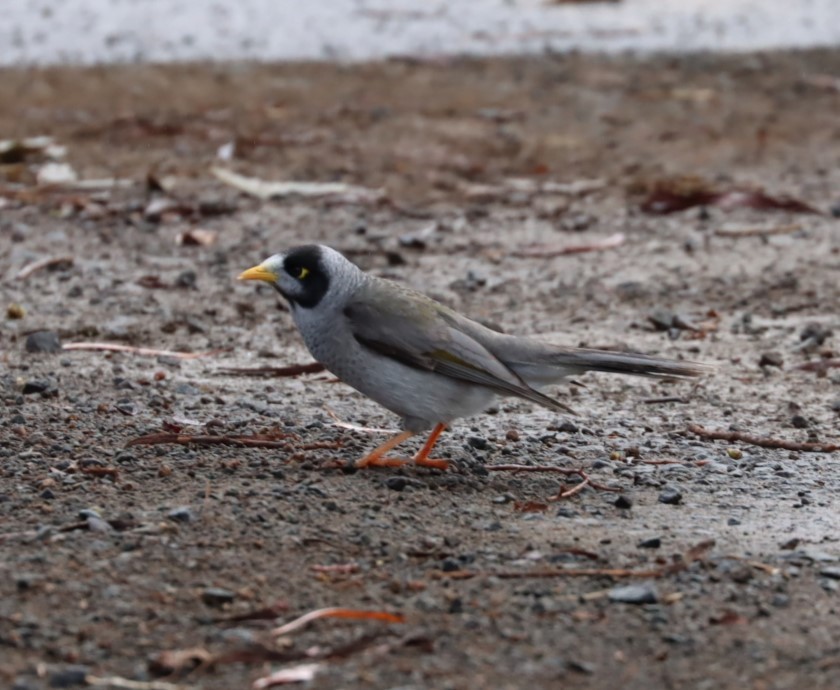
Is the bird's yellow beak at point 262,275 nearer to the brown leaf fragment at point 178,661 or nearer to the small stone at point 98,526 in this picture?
the small stone at point 98,526

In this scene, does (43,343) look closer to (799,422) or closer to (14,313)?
(14,313)

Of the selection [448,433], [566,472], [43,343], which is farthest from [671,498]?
[43,343]

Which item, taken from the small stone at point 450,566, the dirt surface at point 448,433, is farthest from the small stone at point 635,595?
the small stone at point 450,566

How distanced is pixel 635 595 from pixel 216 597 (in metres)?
1.25

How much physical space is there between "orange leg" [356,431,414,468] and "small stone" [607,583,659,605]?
144cm

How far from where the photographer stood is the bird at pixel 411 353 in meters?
5.91

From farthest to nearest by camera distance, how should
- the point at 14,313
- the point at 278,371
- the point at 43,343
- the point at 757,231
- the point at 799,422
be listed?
the point at 757,231
the point at 14,313
the point at 43,343
the point at 278,371
the point at 799,422

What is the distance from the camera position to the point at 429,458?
6.18m

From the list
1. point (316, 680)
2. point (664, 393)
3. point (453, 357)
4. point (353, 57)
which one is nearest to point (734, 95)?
point (353, 57)

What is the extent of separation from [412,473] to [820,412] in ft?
7.03

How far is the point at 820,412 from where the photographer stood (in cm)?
695

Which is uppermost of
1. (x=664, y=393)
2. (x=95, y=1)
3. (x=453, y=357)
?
(x=95, y=1)

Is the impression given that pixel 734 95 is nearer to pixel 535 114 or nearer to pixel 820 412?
pixel 535 114

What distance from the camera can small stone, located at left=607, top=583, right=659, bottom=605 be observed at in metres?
4.61
